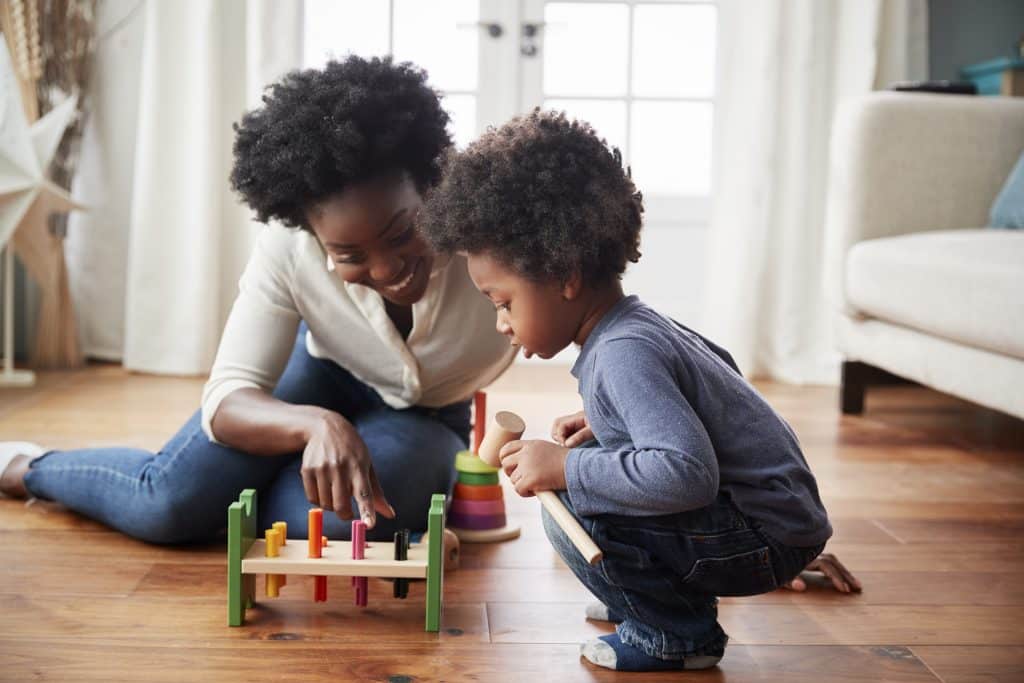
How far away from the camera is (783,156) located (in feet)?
11.3

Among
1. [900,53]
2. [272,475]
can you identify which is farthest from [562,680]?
[900,53]

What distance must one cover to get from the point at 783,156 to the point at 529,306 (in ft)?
7.62

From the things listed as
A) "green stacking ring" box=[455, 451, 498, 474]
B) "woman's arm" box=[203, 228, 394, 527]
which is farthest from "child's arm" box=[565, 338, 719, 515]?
"green stacking ring" box=[455, 451, 498, 474]

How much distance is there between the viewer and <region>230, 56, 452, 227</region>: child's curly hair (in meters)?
1.51

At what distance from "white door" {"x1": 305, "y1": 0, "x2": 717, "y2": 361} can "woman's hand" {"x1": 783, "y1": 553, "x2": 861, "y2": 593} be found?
2.17m

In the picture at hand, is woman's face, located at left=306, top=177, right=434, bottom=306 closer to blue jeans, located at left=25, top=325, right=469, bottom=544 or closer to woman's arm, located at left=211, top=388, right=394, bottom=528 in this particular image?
woman's arm, located at left=211, top=388, right=394, bottom=528

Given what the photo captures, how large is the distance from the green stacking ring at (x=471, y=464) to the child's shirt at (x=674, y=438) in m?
0.58

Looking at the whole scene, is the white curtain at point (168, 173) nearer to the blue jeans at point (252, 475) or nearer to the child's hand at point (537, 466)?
the blue jeans at point (252, 475)

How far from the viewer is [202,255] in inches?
130

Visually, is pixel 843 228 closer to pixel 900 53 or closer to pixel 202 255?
pixel 900 53

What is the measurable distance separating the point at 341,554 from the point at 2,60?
2079 mm

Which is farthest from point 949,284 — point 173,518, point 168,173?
point 168,173

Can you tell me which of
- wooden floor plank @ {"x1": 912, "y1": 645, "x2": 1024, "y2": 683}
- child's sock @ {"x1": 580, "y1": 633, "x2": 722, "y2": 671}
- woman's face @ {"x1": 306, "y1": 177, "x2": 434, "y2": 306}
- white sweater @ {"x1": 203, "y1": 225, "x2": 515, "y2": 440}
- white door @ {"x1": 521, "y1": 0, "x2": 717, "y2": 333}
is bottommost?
wooden floor plank @ {"x1": 912, "y1": 645, "x2": 1024, "y2": 683}

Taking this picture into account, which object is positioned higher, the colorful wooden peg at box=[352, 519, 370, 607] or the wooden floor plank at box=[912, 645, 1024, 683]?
the colorful wooden peg at box=[352, 519, 370, 607]
